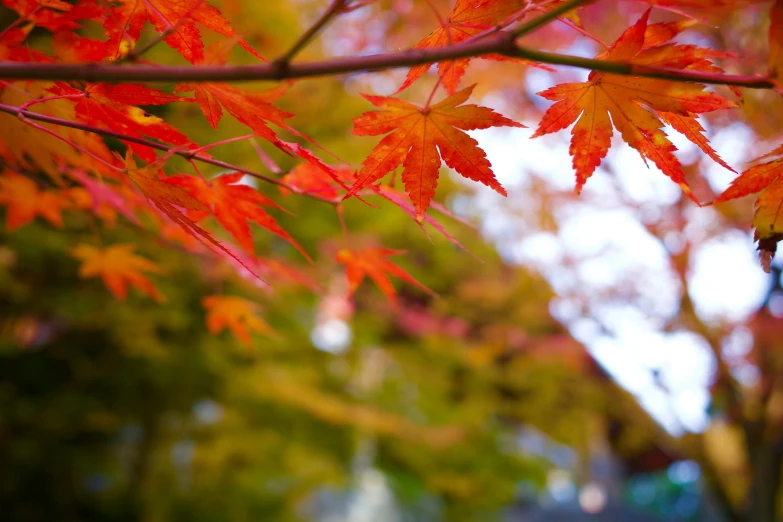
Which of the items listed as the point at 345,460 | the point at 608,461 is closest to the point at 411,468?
the point at 345,460

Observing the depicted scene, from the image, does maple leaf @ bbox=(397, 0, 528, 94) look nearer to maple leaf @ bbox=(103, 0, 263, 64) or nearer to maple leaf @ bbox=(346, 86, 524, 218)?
maple leaf @ bbox=(346, 86, 524, 218)

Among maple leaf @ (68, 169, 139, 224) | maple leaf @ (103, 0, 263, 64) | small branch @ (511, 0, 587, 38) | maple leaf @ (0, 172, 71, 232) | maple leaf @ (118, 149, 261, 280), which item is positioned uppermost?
maple leaf @ (0, 172, 71, 232)

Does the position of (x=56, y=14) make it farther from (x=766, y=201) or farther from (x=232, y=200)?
(x=766, y=201)

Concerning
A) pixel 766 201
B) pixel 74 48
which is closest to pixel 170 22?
pixel 74 48

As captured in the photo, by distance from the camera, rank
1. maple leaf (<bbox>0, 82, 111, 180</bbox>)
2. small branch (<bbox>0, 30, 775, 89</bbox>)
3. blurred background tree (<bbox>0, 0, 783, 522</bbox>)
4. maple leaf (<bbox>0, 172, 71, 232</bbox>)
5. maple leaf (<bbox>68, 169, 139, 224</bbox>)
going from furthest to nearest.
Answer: blurred background tree (<bbox>0, 0, 783, 522</bbox>) < maple leaf (<bbox>0, 172, 71, 232</bbox>) < maple leaf (<bbox>68, 169, 139, 224</bbox>) < maple leaf (<bbox>0, 82, 111, 180</bbox>) < small branch (<bbox>0, 30, 775, 89</bbox>)

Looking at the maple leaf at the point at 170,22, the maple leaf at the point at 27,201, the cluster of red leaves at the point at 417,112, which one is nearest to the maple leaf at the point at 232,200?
the cluster of red leaves at the point at 417,112

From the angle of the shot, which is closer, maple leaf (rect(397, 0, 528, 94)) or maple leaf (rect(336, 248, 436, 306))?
maple leaf (rect(397, 0, 528, 94))

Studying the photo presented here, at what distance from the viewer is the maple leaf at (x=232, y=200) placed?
705 millimetres

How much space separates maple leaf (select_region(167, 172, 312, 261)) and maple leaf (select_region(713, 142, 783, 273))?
0.52m

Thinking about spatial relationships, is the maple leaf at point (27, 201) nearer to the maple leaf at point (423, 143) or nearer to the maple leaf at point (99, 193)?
the maple leaf at point (99, 193)

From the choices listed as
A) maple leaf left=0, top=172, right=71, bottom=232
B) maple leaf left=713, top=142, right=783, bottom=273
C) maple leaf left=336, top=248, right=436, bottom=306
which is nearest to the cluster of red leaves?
maple leaf left=713, top=142, right=783, bottom=273

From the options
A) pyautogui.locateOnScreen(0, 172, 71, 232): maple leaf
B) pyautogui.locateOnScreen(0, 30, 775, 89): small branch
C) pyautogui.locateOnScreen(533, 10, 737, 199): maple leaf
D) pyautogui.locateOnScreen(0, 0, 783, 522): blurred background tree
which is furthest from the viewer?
pyautogui.locateOnScreen(0, 0, 783, 522): blurred background tree

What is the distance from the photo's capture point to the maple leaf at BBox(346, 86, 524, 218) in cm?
54

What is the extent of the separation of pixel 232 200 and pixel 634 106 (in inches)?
20.2
